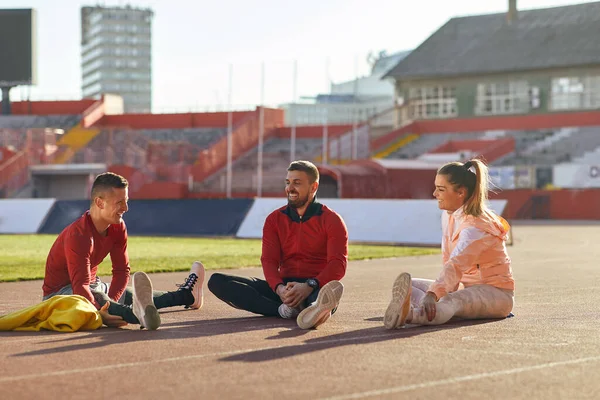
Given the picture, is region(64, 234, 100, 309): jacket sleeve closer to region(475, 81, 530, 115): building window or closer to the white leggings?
the white leggings

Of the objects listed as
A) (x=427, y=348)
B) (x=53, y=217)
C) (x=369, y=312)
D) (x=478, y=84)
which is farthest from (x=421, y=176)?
(x=427, y=348)

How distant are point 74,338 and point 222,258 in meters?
12.1

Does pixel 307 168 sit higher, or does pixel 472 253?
pixel 307 168

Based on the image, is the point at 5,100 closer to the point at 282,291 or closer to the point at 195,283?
the point at 195,283

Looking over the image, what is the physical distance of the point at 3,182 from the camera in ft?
177

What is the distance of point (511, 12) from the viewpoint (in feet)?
229

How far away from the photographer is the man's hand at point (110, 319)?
962 cm

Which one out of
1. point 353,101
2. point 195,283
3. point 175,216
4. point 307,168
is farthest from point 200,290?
point 353,101

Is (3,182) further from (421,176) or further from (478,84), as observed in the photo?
(478,84)

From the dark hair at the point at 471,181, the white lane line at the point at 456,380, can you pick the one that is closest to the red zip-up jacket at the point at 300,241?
the dark hair at the point at 471,181

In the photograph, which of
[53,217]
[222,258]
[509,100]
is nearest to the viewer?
[222,258]

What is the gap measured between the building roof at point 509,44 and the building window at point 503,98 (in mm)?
978

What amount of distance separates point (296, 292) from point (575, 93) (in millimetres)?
55823

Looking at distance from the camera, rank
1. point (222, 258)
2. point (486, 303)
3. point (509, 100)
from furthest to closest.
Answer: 1. point (509, 100)
2. point (222, 258)
3. point (486, 303)
